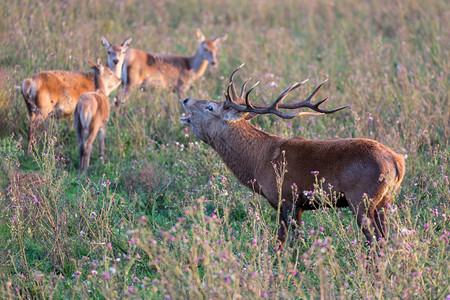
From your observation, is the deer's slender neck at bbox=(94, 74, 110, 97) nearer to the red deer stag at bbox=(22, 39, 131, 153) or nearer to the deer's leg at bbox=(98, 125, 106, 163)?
the red deer stag at bbox=(22, 39, 131, 153)

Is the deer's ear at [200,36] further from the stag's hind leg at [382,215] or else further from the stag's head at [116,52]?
the stag's hind leg at [382,215]

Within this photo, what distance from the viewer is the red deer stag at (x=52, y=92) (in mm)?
8008

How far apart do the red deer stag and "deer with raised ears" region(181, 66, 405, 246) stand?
2.88m

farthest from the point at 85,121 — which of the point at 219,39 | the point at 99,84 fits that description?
the point at 219,39

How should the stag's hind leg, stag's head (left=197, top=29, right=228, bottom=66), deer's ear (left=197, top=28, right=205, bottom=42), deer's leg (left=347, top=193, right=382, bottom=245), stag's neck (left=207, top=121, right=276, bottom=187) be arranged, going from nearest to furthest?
deer's leg (left=347, top=193, right=382, bottom=245)
the stag's hind leg
stag's neck (left=207, top=121, right=276, bottom=187)
stag's head (left=197, top=29, right=228, bottom=66)
deer's ear (left=197, top=28, right=205, bottom=42)

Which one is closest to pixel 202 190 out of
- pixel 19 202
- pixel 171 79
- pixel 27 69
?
pixel 19 202

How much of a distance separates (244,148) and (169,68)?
6200 millimetres

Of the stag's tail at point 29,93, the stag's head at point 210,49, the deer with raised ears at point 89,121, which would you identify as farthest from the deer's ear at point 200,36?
the stag's tail at point 29,93

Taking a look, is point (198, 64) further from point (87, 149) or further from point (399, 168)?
point (399, 168)

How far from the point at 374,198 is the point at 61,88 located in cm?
518

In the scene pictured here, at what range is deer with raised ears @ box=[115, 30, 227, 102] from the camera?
10883 millimetres

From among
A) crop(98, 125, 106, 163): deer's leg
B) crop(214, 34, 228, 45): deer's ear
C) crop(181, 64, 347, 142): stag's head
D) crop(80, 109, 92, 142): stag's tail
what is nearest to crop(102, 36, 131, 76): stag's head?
crop(214, 34, 228, 45): deer's ear

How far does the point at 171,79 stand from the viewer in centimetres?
1161

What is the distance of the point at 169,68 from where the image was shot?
1151cm
